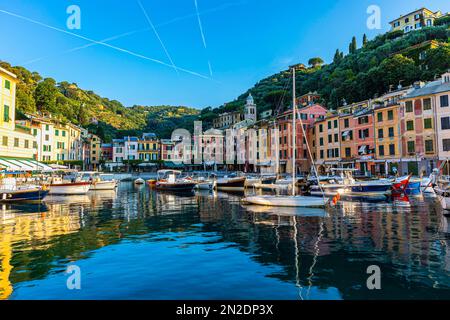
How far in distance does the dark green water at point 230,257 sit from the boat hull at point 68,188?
2072 cm

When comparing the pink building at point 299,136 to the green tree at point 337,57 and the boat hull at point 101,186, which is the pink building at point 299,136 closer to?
the boat hull at point 101,186

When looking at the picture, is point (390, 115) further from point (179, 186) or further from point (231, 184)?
point (179, 186)

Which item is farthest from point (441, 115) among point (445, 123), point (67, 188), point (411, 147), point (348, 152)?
point (67, 188)

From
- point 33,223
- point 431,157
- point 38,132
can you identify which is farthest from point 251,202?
point 38,132

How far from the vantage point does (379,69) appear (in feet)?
235

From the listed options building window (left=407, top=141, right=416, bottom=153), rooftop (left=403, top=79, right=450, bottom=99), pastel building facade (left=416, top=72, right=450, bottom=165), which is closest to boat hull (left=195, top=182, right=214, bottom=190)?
building window (left=407, top=141, right=416, bottom=153)

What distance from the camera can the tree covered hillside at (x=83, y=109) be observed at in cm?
9112

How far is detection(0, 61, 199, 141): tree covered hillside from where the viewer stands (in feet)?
299

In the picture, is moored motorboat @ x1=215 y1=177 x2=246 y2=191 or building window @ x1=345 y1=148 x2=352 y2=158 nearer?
moored motorboat @ x1=215 y1=177 x2=246 y2=191

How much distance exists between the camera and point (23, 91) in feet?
272

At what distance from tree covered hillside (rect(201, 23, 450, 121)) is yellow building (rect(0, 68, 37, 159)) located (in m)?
33.5

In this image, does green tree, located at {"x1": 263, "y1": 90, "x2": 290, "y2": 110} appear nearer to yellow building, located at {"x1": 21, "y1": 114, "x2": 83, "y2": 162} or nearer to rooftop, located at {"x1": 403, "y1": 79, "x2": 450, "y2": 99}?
rooftop, located at {"x1": 403, "y1": 79, "x2": 450, "y2": 99}

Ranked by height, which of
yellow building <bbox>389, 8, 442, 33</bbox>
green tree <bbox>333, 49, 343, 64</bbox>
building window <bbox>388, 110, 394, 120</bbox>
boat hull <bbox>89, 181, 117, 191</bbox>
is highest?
yellow building <bbox>389, 8, 442, 33</bbox>
